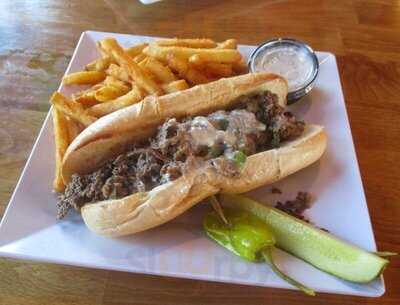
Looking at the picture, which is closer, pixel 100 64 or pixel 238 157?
pixel 238 157

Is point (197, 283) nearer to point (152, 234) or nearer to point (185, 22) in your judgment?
point (152, 234)

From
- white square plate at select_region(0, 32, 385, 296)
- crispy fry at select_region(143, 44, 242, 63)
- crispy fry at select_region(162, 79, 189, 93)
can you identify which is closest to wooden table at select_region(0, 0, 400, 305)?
white square plate at select_region(0, 32, 385, 296)

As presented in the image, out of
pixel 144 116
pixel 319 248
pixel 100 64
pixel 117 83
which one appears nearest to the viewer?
pixel 319 248

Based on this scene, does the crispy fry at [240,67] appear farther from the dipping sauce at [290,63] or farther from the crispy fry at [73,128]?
the crispy fry at [73,128]

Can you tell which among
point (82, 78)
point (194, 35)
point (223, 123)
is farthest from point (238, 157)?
point (194, 35)

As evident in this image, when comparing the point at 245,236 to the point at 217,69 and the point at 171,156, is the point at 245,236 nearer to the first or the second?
the point at 171,156

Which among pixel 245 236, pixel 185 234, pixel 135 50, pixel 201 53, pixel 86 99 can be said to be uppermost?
pixel 201 53

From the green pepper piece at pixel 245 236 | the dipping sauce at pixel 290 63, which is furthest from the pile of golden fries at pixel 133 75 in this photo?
the green pepper piece at pixel 245 236
